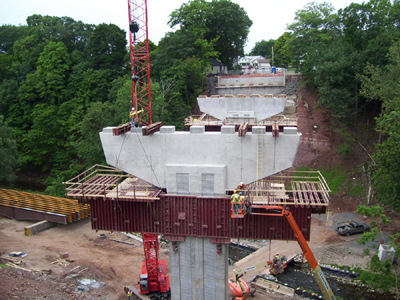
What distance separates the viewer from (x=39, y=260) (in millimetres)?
31766

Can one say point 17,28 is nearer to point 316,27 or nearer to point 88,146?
point 88,146

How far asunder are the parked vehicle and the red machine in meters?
18.2

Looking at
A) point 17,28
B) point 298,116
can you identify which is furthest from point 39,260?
point 17,28

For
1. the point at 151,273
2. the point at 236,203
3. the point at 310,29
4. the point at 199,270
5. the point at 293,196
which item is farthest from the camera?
the point at 310,29

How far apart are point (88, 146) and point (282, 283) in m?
25.9

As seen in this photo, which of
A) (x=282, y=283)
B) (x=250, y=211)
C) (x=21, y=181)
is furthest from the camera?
(x=21, y=181)

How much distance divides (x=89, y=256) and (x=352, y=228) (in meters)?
24.4

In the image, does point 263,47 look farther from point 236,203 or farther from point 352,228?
point 236,203

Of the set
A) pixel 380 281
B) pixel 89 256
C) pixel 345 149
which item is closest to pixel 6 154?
pixel 89 256

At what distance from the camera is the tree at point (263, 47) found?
122425 mm

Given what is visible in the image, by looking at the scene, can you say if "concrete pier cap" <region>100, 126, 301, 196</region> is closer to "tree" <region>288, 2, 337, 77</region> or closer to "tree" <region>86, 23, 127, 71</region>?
"tree" <region>288, 2, 337, 77</region>

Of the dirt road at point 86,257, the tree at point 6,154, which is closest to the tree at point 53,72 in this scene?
the tree at point 6,154

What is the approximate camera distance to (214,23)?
65.8 m

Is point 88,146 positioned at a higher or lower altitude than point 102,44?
lower
